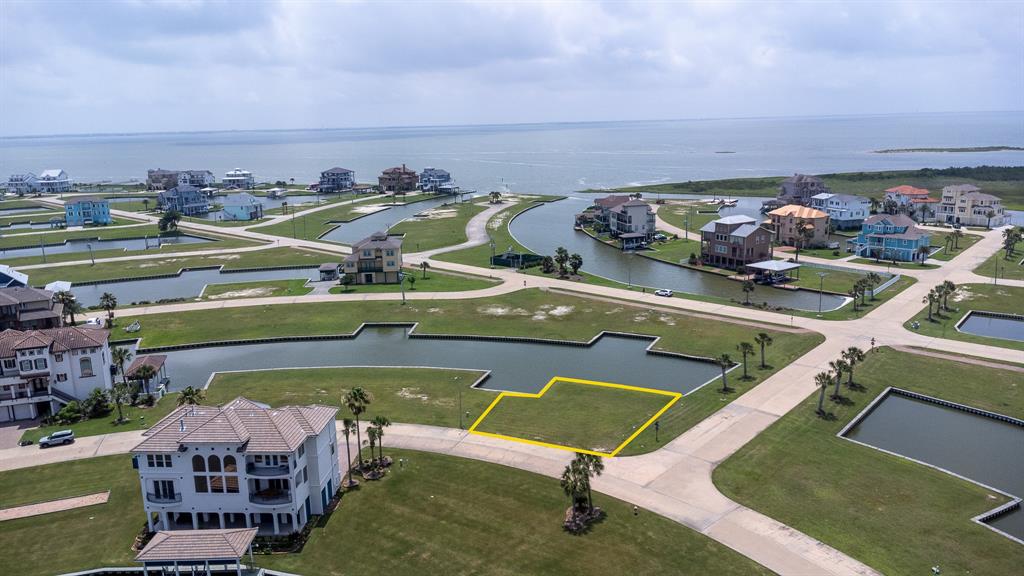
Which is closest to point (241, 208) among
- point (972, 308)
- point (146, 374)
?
point (146, 374)

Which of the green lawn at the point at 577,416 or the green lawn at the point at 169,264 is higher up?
the green lawn at the point at 169,264

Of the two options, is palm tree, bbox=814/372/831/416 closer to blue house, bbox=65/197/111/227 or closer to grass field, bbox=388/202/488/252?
grass field, bbox=388/202/488/252

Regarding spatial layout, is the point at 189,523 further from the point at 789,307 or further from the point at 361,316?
the point at 789,307

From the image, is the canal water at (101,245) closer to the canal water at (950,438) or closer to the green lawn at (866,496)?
the green lawn at (866,496)

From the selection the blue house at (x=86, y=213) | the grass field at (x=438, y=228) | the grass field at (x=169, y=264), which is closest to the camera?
the grass field at (x=169, y=264)

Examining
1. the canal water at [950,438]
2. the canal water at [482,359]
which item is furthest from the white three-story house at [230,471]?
the canal water at [950,438]

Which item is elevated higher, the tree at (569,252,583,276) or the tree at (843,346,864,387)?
the tree at (569,252,583,276)

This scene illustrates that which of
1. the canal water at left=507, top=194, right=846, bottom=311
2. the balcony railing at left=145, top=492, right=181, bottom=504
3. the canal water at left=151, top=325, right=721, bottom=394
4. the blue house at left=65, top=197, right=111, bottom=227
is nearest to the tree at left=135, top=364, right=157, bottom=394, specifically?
the canal water at left=151, top=325, right=721, bottom=394
